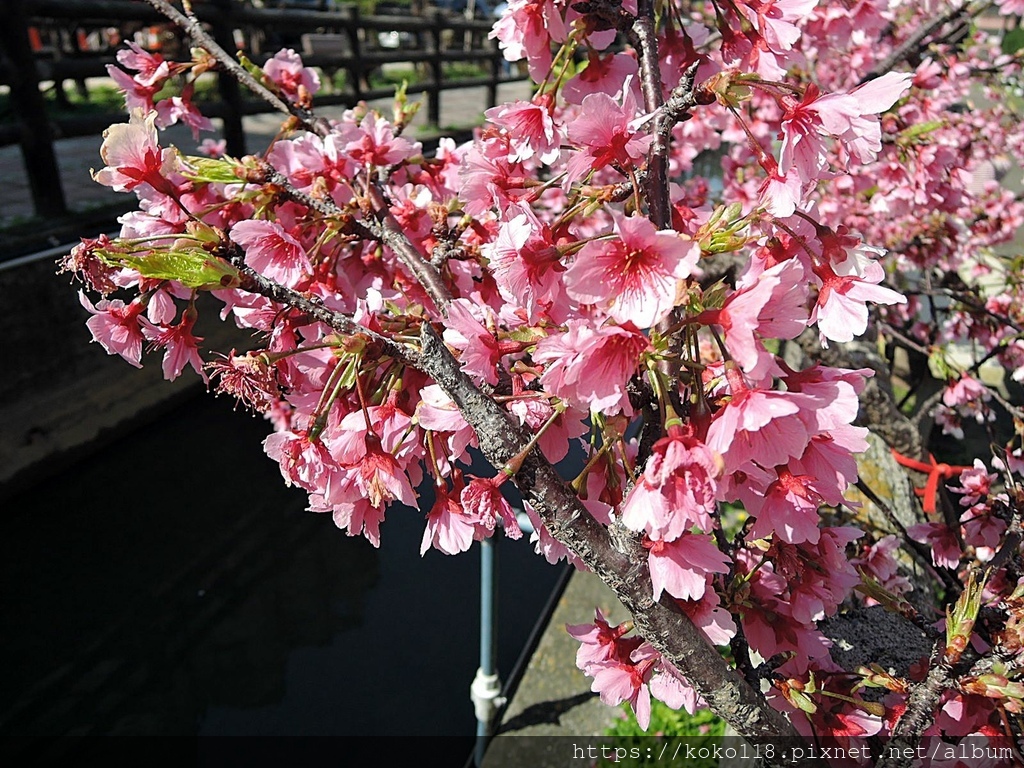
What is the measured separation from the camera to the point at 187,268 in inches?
29.3

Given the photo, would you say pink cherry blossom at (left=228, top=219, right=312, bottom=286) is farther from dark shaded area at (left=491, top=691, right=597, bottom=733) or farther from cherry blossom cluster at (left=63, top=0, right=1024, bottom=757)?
dark shaded area at (left=491, top=691, right=597, bottom=733)

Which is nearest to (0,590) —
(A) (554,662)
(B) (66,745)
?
(B) (66,745)

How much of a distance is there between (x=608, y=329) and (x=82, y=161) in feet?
26.3

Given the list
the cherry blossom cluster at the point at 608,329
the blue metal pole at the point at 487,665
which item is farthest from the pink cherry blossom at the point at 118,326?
the blue metal pole at the point at 487,665

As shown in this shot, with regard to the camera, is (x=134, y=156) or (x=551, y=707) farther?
(x=551, y=707)

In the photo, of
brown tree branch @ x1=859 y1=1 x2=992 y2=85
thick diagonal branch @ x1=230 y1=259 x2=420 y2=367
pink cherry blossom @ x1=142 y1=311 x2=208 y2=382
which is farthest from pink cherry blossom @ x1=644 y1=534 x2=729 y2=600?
brown tree branch @ x1=859 y1=1 x2=992 y2=85

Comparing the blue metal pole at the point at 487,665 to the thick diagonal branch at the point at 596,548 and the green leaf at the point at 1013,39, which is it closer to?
the thick diagonal branch at the point at 596,548

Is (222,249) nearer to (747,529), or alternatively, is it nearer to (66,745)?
(747,529)

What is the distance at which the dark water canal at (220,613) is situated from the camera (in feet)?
10.4

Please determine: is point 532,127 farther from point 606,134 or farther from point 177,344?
point 177,344

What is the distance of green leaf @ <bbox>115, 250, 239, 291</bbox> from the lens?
0.72m

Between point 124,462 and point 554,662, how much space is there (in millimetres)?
3317

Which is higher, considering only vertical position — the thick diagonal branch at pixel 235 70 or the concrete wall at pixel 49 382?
the thick diagonal branch at pixel 235 70

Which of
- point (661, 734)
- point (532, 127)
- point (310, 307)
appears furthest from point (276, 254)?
point (661, 734)
